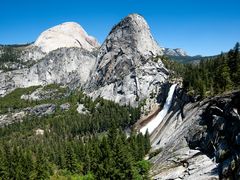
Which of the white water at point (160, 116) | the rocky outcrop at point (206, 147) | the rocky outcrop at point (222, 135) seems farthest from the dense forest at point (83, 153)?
the white water at point (160, 116)

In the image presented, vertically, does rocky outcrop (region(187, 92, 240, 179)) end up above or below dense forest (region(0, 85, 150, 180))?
above

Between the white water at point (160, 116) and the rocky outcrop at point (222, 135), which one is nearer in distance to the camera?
the rocky outcrop at point (222, 135)

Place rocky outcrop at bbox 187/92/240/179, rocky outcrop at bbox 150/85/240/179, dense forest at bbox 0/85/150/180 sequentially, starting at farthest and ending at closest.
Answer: dense forest at bbox 0/85/150/180 → rocky outcrop at bbox 150/85/240/179 → rocky outcrop at bbox 187/92/240/179

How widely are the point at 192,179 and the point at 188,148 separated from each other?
17.2 metres

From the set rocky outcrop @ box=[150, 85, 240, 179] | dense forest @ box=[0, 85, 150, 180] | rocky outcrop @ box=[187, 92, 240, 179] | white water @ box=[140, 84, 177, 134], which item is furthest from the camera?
white water @ box=[140, 84, 177, 134]

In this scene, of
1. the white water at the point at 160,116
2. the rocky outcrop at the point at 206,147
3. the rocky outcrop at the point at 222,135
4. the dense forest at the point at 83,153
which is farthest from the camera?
the white water at the point at 160,116

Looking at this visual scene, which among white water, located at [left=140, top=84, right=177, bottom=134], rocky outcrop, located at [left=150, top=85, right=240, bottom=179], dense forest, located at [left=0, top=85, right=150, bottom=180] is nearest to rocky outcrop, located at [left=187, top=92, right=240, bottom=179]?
rocky outcrop, located at [left=150, top=85, right=240, bottom=179]

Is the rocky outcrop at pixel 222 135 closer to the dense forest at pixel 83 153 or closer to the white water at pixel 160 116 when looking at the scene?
the dense forest at pixel 83 153

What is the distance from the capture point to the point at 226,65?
99.3m

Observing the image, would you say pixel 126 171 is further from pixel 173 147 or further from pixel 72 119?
pixel 72 119

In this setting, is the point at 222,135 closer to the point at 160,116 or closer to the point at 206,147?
the point at 206,147

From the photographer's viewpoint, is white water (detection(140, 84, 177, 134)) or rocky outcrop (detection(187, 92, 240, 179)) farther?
white water (detection(140, 84, 177, 134))

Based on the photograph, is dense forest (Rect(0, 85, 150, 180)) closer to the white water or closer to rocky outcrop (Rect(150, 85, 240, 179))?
rocky outcrop (Rect(150, 85, 240, 179))

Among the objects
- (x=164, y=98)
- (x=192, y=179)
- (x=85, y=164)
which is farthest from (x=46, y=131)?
(x=192, y=179)
